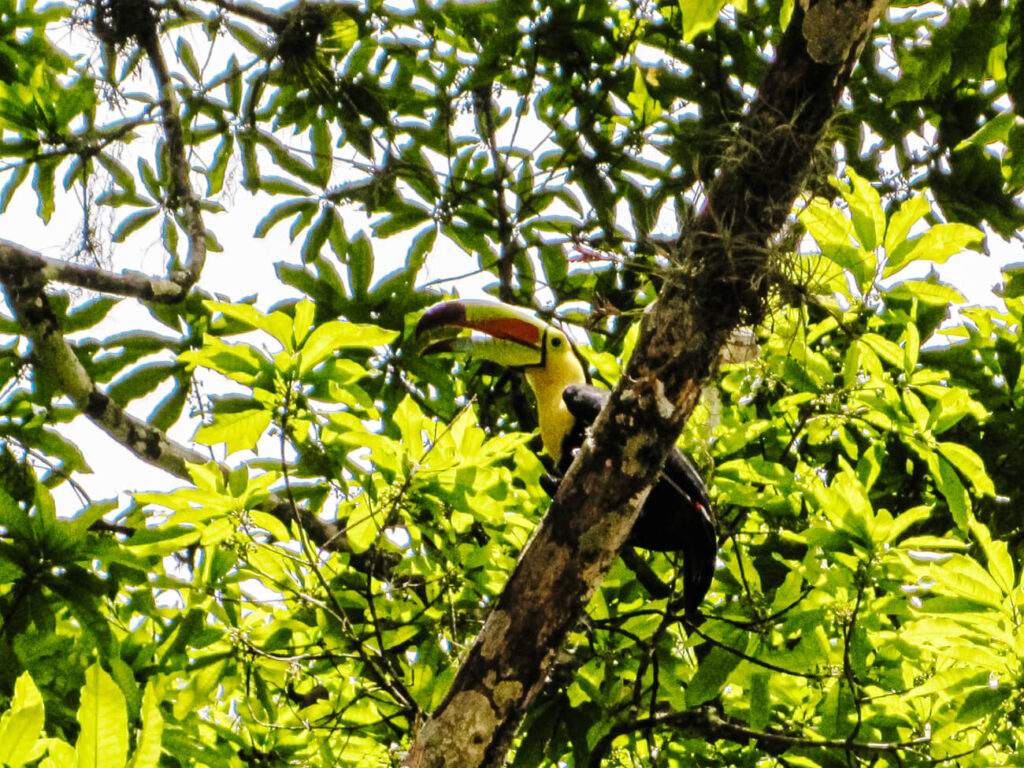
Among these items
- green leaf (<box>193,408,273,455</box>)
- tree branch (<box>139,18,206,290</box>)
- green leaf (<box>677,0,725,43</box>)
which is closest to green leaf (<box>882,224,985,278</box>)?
green leaf (<box>677,0,725,43</box>)

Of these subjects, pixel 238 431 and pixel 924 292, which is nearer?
pixel 238 431

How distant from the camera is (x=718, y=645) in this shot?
2.71 meters

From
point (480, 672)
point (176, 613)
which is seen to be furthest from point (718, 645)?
point (176, 613)

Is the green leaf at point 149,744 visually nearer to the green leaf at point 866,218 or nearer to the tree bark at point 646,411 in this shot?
the tree bark at point 646,411

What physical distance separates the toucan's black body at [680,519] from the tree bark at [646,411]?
54 centimetres

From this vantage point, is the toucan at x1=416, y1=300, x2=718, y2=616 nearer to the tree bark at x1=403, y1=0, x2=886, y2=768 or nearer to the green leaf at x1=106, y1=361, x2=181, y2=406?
the tree bark at x1=403, y1=0, x2=886, y2=768

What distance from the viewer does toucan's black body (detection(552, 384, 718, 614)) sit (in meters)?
2.89

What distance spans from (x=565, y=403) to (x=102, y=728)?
2072 mm

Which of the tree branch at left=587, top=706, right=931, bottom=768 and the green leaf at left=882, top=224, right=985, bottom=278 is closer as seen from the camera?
the green leaf at left=882, top=224, right=985, bottom=278

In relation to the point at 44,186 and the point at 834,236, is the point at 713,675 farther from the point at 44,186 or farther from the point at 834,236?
the point at 44,186

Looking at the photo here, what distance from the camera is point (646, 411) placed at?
219cm

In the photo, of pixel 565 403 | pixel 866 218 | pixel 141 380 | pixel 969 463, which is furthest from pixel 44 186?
pixel 969 463

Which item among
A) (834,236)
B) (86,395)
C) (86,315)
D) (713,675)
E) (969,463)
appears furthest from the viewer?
(86,315)

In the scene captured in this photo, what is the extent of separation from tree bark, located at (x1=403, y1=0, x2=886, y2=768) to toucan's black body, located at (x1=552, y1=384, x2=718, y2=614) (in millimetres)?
→ 541
